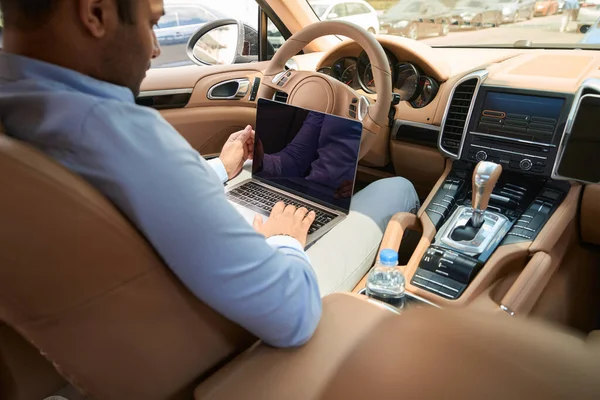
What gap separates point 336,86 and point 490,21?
1.94m

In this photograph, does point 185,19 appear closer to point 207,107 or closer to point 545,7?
point 207,107

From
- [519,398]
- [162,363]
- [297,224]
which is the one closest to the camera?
[519,398]

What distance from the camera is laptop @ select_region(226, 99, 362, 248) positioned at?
1.47m

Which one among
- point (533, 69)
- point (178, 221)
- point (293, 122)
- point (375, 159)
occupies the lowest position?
point (375, 159)

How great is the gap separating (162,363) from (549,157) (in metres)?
1.38

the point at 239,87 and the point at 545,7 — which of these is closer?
the point at 239,87

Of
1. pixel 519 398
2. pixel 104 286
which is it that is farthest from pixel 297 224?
pixel 519 398

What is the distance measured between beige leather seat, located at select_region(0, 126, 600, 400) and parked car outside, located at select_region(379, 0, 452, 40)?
9.28 feet

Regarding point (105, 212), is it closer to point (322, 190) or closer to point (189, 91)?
point (322, 190)

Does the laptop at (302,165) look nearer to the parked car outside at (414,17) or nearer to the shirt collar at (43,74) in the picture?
the shirt collar at (43,74)

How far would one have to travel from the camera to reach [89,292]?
0.60 metres

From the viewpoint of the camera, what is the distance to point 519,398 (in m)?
0.30

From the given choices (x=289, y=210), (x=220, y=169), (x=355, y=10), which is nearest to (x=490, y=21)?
(x=355, y=10)

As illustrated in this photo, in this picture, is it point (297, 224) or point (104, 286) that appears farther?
point (297, 224)
